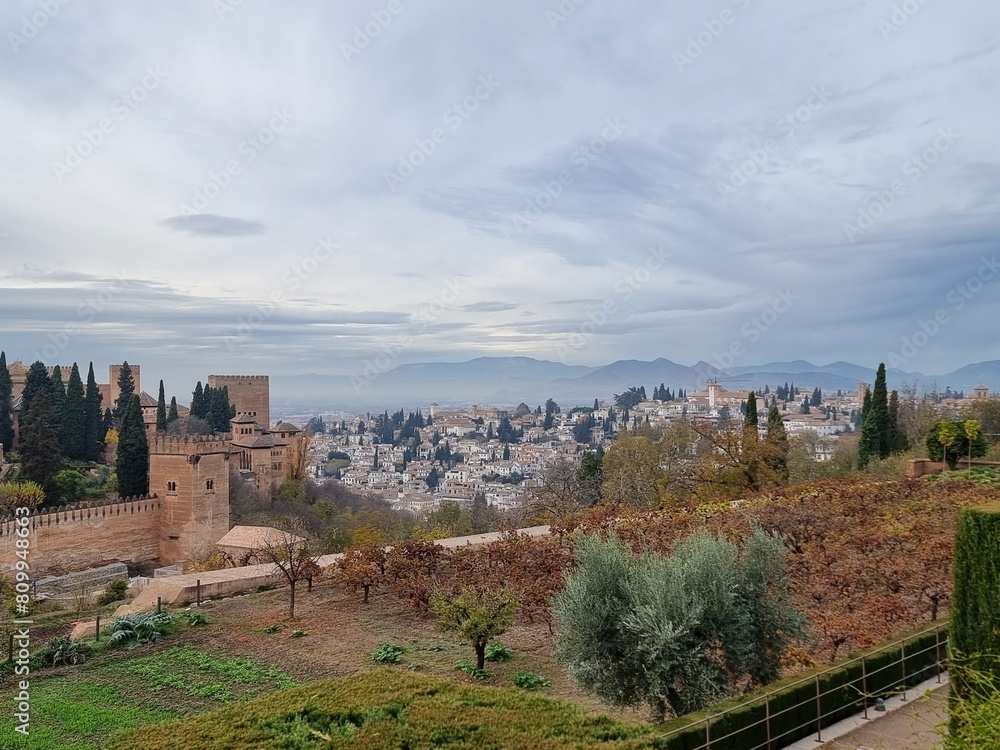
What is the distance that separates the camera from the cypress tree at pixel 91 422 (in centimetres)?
3297

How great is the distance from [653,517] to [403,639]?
6.49 meters

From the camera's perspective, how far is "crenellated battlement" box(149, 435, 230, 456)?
24.3 metres

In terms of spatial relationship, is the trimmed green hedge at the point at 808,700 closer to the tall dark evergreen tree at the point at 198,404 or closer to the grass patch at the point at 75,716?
the grass patch at the point at 75,716

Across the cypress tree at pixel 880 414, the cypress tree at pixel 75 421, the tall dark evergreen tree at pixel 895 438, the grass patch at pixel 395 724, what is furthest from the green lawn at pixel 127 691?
the cypress tree at pixel 75 421

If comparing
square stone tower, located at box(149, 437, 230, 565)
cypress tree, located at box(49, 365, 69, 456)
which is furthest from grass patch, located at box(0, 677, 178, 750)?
cypress tree, located at box(49, 365, 69, 456)

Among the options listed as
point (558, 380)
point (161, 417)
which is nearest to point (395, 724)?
point (161, 417)

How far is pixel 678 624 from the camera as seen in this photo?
5.85m

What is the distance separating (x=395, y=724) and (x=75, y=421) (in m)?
32.3

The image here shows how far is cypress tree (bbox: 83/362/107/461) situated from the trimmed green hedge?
3414 cm

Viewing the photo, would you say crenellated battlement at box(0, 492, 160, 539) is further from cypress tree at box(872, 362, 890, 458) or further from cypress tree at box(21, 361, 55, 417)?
cypress tree at box(872, 362, 890, 458)

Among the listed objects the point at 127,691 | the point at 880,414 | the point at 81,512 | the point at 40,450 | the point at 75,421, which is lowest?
the point at 81,512

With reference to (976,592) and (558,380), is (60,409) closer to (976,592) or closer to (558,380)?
(976,592)

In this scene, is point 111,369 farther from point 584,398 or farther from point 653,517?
point 584,398

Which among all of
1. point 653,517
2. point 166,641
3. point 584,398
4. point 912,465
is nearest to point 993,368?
point 584,398
